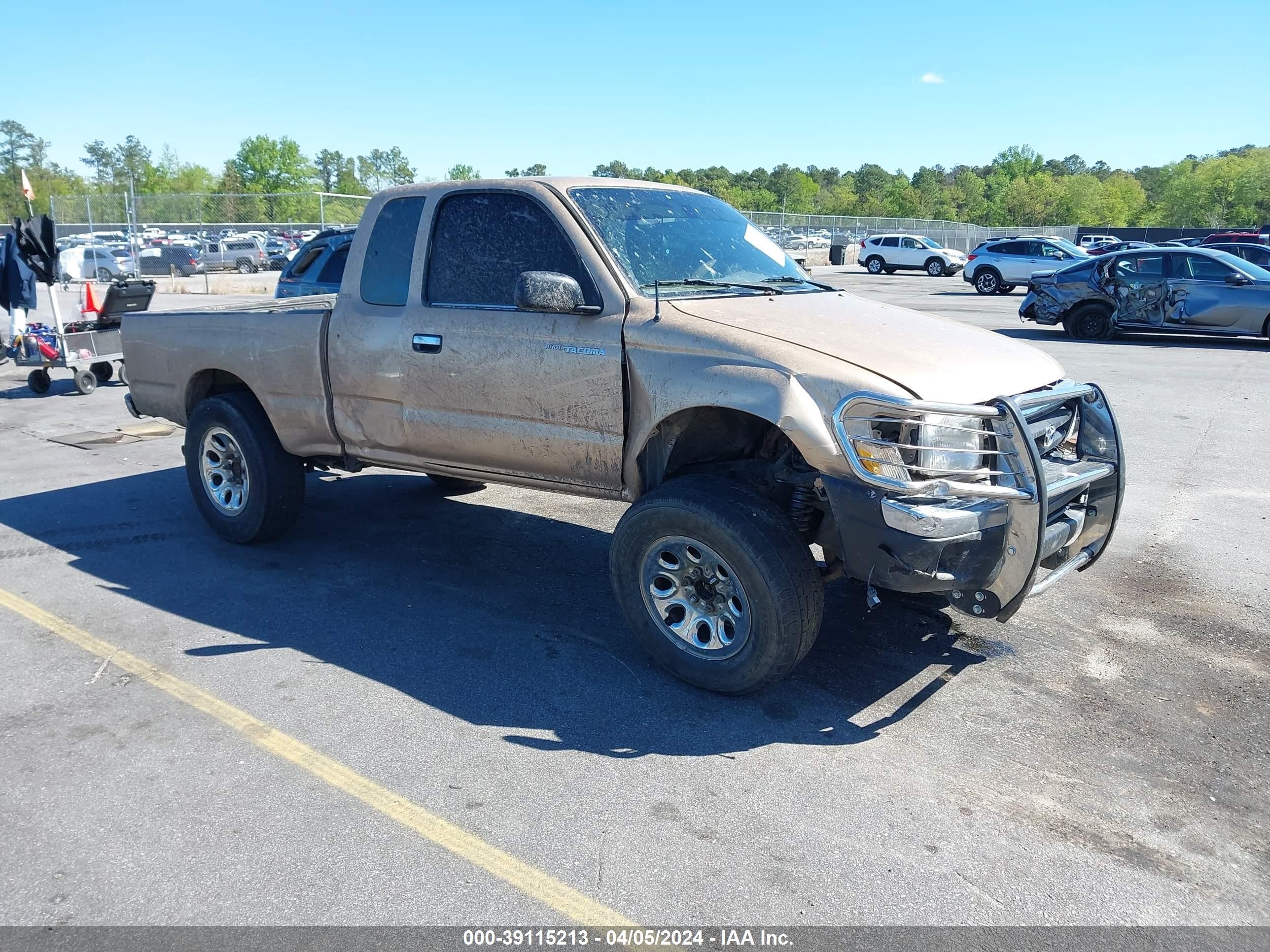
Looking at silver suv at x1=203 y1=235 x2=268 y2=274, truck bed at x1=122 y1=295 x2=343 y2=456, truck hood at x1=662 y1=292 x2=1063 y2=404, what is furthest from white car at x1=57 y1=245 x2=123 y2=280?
truck hood at x1=662 y1=292 x2=1063 y2=404

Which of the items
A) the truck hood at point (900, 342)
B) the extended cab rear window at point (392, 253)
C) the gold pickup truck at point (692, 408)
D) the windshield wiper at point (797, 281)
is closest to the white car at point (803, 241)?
the windshield wiper at point (797, 281)

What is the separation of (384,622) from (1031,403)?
126 inches

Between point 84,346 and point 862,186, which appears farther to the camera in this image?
point 862,186

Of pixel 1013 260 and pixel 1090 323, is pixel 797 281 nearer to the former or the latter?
pixel 1090 323

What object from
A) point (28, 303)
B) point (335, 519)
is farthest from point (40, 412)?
point (335, 519)

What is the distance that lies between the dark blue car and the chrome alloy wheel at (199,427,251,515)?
13.7 ft

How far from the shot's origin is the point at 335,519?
6.69 meters

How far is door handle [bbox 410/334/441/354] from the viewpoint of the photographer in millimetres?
4773

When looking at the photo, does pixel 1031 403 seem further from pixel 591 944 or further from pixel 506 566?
pixel 506 566

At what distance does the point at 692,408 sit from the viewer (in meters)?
4.07

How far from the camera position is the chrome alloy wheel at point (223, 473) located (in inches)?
233

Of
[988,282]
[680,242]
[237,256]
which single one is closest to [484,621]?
[680,242]

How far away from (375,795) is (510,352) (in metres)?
2.10

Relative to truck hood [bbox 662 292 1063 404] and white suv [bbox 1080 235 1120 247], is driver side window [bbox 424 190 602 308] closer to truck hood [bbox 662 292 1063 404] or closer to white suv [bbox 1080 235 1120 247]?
truck hood [bbox 662 292 1063 404]
